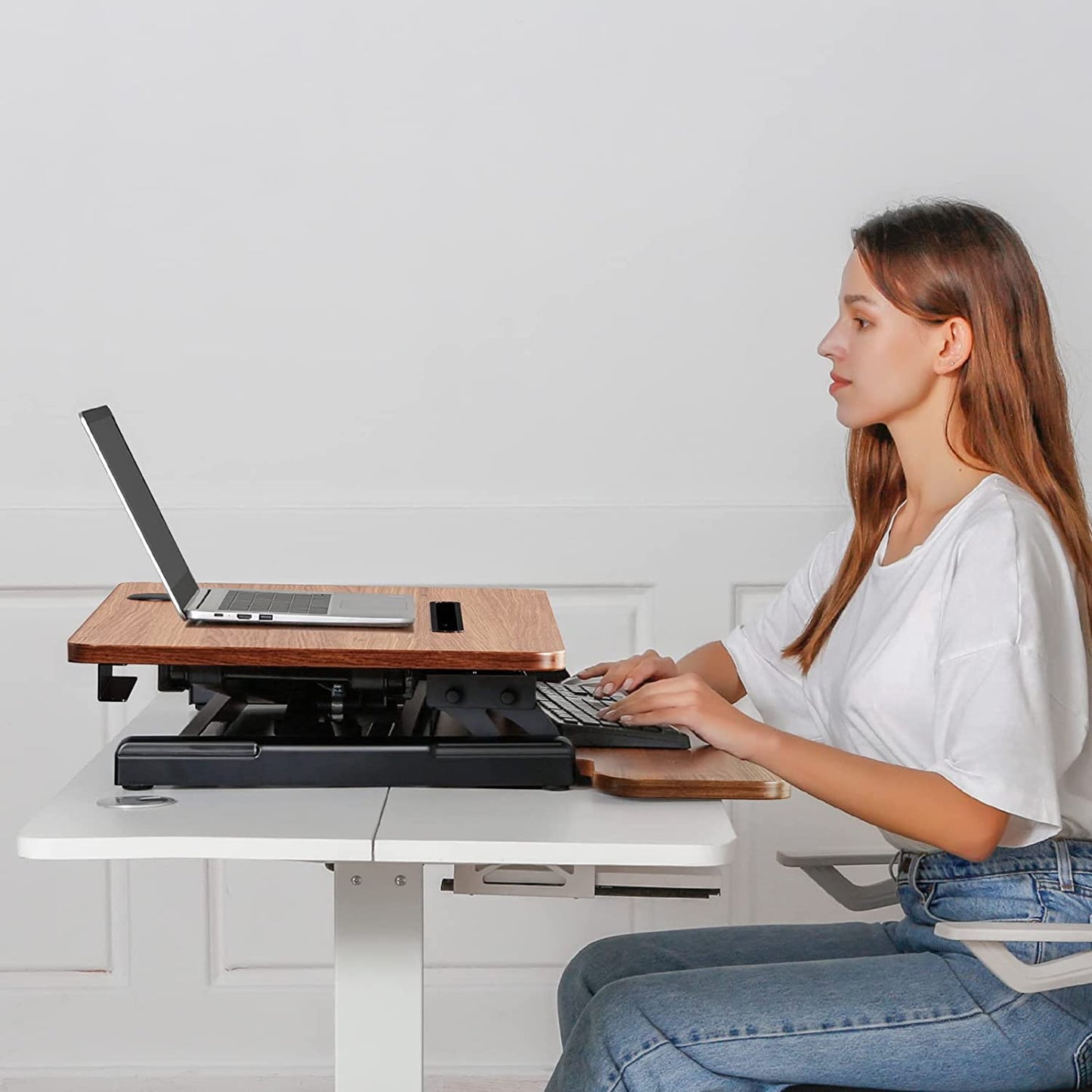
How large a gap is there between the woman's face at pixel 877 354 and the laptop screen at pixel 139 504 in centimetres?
71

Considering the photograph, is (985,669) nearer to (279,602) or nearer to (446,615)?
(446,615)

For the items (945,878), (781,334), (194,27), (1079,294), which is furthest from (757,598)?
(194,27)

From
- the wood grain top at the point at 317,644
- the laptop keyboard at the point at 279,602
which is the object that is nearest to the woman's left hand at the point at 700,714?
the wood grain top at the point at 317,644

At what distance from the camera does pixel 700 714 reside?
128 centimetres

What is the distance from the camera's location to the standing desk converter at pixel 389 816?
1088 mm

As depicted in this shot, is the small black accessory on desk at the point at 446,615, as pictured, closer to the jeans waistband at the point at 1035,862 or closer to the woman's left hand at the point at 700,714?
the woman's left hand at the point at 700,714

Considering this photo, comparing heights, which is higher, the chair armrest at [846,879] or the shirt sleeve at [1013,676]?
the shirt sleeve at [1013,676]

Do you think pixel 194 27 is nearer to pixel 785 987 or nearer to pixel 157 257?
pixel 157 257

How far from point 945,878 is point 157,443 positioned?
1579 mm

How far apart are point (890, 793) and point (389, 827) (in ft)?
1.41

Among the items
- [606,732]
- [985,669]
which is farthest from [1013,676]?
[606,732]

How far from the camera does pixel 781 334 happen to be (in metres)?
2.42

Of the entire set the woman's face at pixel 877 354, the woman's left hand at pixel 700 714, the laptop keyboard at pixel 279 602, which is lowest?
the woman's left hand at pixel 700 714

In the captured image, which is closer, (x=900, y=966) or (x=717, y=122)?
(x=900, y=966)
